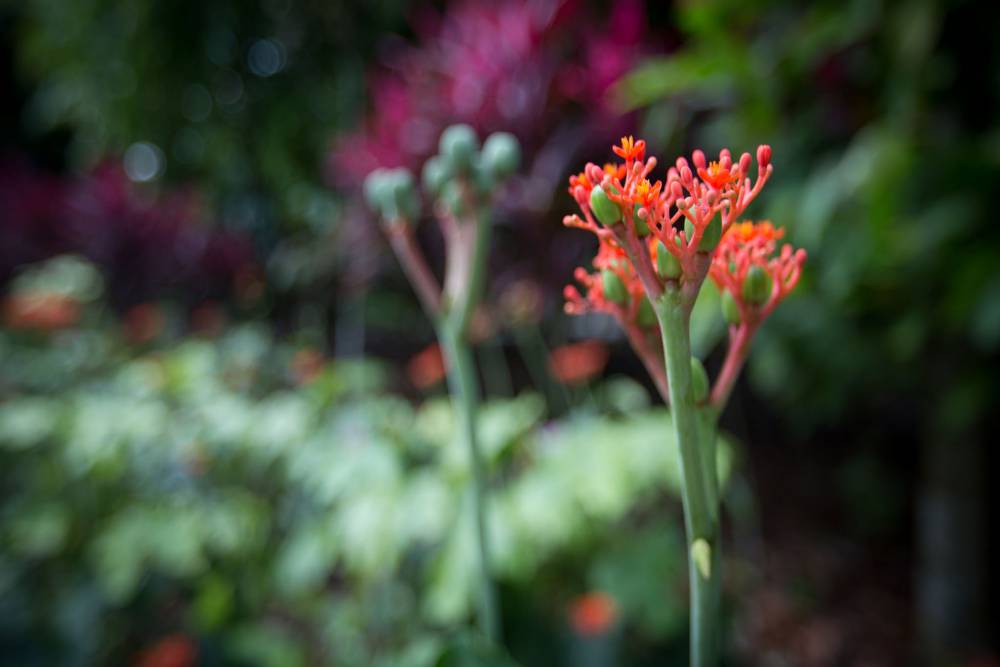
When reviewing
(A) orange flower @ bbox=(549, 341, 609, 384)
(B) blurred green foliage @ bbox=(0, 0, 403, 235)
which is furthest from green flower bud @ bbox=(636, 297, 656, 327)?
(B) blurred green foliage @ bbox=(0, 0, 403, 235)

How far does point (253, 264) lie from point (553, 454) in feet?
6.36

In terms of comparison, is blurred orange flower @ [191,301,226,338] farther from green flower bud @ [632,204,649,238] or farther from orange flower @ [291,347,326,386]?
green flower bud @ [632,204,649,238]

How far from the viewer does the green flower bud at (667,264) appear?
0.27 meters

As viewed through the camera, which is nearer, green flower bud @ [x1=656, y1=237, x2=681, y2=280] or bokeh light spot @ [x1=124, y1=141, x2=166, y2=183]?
green flower bud @ [x1=656, y1=237, x2=681, y2=280]

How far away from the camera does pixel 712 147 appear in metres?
1.46

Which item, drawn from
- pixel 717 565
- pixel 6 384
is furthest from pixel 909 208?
pixel 6 384

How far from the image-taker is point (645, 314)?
0.34 meters

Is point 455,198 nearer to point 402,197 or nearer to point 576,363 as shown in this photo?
point 402,197

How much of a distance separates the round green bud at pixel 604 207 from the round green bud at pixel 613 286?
0.20ft

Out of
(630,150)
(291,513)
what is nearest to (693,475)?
(630,150)

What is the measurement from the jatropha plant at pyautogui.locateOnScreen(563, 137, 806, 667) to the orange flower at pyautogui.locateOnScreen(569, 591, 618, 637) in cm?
75

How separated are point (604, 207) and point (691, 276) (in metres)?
0.05

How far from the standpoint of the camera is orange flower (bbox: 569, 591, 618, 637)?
3.27 feet

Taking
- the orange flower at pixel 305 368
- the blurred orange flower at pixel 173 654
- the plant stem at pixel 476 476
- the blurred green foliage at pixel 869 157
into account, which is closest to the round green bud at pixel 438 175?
the plant stem at pixel 476 476
